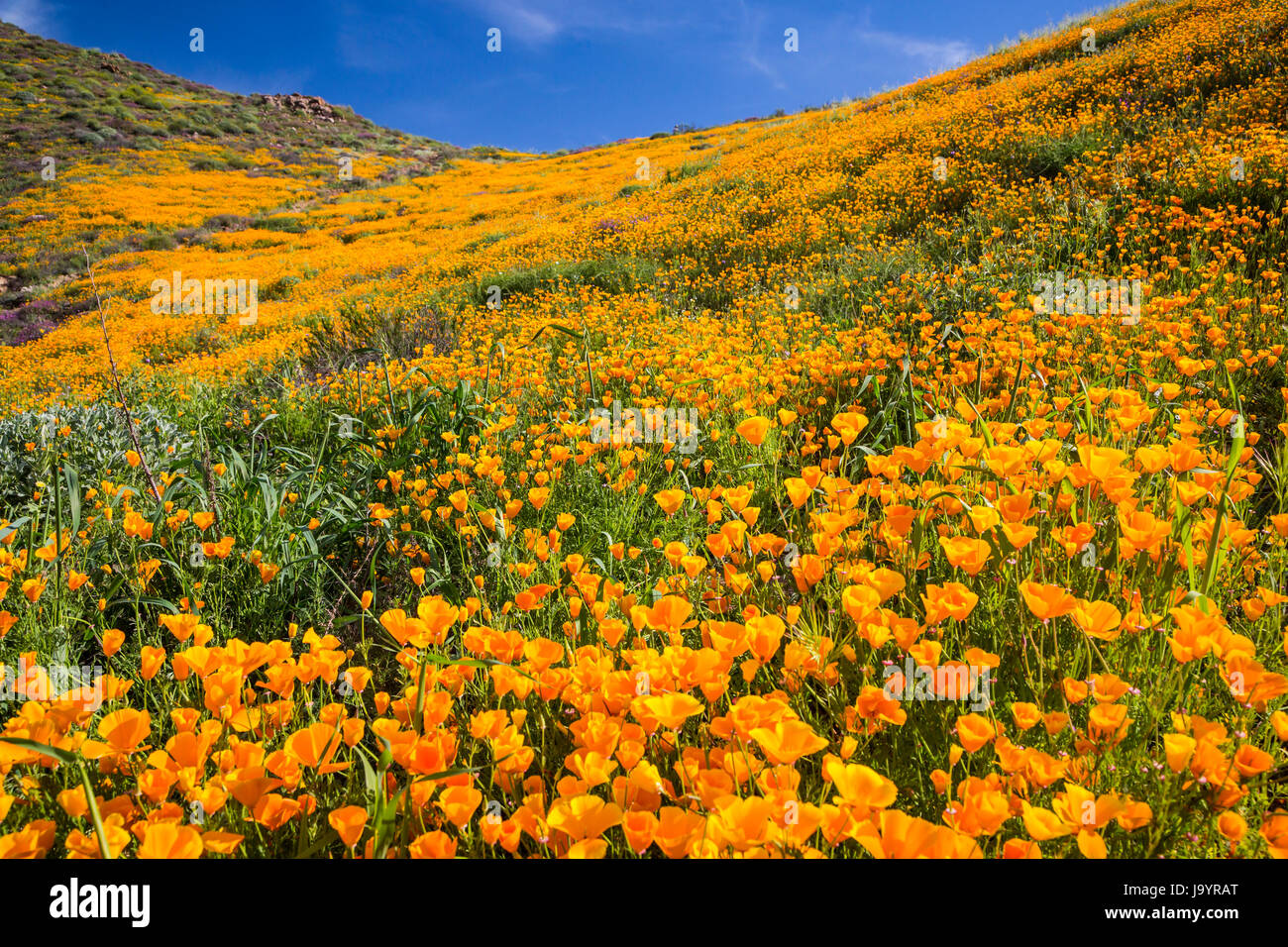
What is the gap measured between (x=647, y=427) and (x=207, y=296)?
16.6 metres

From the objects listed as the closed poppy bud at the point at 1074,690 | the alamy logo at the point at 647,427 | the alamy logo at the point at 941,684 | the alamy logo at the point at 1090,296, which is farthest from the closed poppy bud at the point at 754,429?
the alamy logo at the point at 1090,296

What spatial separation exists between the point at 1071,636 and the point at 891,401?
1734mm

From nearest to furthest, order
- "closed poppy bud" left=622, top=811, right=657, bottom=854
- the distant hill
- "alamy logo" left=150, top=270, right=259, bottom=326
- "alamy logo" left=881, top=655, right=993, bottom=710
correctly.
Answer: "closed poppy bud" left=622, top=811, right=657, bottom=854, "alamy logo" left=881, top=655, right=993, bottom=710, "alamy logo" left=150, top=270, right=259, bottom=326, the distant hill

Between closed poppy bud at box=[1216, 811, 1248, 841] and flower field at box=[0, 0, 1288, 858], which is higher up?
flower field at box=[0, 0, 1288, 858]

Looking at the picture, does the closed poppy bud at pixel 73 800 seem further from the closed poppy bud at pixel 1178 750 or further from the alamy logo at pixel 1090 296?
the alamy logo at pixel 1090 296

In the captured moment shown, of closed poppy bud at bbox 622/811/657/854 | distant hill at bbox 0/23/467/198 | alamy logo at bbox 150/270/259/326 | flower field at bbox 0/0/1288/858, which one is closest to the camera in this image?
closed poppy bud at bbox 622/811/657/854

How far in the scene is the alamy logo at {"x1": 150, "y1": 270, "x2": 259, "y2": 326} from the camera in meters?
14.0

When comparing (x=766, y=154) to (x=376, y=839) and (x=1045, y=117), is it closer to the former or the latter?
(x=1045, y=117)

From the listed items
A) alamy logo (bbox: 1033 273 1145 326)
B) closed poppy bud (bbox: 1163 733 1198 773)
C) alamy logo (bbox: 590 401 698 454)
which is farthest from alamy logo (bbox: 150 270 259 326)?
closed poppy bud (bbox: 1163 733 1198 773)

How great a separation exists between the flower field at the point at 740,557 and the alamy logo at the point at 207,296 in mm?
6268

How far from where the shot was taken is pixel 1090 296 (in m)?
4.26
